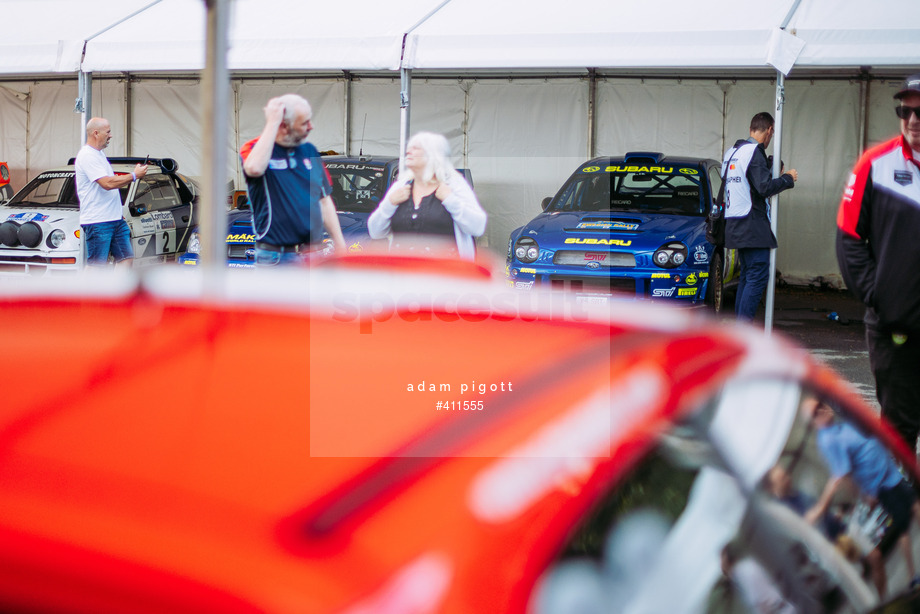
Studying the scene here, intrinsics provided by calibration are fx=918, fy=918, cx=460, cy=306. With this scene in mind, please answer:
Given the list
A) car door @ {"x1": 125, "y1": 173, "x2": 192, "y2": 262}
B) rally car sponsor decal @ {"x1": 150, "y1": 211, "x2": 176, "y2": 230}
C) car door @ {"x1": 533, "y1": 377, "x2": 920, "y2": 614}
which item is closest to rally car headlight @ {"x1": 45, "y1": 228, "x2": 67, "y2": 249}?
car door @ {"x1": 125, "y1": 173, "x2": 192, "y2": 262}

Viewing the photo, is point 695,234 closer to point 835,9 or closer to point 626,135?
point 835,9

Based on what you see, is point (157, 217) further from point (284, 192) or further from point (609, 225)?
point (284, 192)

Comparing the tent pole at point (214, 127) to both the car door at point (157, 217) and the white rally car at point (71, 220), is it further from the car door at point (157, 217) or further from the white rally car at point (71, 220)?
the car door at point (157, 217)

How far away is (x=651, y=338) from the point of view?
1.28 meters

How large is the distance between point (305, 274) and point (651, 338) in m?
0.69

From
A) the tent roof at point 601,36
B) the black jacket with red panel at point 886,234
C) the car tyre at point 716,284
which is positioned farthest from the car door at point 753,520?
the tent roof at point 601,36

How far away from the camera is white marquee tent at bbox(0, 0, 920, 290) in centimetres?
726

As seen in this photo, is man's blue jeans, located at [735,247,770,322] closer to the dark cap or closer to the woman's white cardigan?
the woman's white cardigan

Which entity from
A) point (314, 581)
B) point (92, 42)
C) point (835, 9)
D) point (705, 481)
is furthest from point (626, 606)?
point (92, 42)

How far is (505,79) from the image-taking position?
12.9 metres

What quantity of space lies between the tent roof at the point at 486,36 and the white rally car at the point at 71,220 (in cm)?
129

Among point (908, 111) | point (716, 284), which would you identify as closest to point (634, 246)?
point (716, 284)

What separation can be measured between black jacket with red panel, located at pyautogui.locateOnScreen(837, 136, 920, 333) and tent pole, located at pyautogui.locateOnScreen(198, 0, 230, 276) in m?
2.23

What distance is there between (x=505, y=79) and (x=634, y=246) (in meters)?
6.27
